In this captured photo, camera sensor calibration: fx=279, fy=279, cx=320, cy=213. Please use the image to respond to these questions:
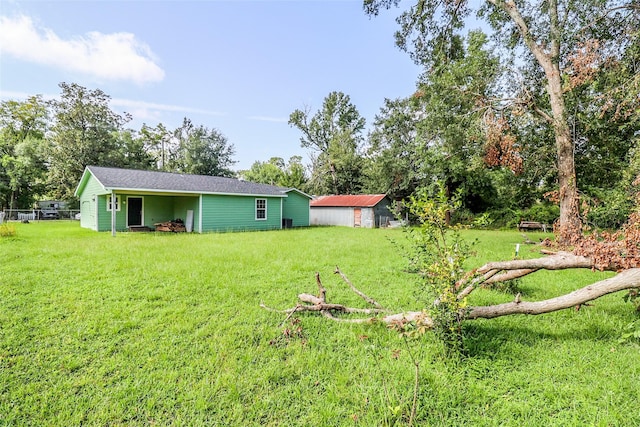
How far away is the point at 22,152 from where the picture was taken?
21.8 meters

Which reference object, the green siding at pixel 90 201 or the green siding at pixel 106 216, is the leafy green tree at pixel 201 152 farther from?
the green siding at pixel 106 216

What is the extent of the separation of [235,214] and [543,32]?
14452 mm

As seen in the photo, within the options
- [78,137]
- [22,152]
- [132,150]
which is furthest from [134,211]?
[22,152]

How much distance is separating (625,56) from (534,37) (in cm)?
307

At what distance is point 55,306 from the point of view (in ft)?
12.4

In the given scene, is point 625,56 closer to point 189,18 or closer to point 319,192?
point 189,18

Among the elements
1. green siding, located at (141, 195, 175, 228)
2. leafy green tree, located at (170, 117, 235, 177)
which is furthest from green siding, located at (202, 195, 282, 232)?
leafy green tree, located at (170, 117, 235, 177)

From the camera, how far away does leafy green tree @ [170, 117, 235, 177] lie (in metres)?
30.5

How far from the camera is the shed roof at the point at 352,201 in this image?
64.6ft

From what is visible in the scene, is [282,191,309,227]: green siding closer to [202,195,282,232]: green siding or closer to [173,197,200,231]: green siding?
[202,195,282,232]: green siding

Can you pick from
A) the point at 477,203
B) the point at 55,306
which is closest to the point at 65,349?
the point at 55,306

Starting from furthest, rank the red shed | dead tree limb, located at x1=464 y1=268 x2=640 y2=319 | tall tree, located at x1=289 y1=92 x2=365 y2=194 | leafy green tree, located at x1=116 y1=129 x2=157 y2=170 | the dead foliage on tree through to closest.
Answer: tall tree, located at x1=289 y1=92 x2=365 y2=194 < leafy green tree, located at x1=116 y1=129 x2=157 y2=170 < the red shed < dead tree limb, located at x1=464 y1=268 x2=640 y2=319 < the dead foliage on tree

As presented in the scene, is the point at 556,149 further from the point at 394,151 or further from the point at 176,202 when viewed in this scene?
the point at 176,202

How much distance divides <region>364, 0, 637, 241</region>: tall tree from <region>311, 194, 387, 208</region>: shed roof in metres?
9.68
